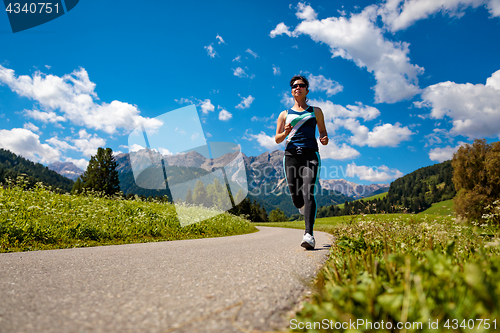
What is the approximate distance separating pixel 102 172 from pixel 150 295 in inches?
2360

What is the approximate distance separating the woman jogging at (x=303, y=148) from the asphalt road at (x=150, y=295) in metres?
1.47

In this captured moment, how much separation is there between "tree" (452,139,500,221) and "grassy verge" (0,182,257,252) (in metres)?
31.6

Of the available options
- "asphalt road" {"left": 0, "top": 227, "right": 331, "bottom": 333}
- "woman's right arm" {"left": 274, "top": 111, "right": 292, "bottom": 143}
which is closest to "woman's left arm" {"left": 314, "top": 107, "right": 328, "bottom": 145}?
"woman's right arm" {"left": 274, "top": 111, "right": 292, "bottom": 143}

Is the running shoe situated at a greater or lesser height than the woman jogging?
lesser

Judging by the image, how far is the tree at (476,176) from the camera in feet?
92.3

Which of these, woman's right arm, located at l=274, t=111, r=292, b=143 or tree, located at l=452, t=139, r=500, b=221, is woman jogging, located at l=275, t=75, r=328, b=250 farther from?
tree, located at l=452, t=139, r=500, b=221

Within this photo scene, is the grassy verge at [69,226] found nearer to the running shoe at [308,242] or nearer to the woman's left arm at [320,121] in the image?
the running shoe at [308,242]

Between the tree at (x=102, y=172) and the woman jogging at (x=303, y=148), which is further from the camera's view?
the tree at (x=102, y=172)

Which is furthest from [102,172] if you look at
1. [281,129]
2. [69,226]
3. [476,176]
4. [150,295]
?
[476,176]

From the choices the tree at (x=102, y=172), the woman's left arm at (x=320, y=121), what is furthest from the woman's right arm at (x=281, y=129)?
the tree at (x=102, y=172)

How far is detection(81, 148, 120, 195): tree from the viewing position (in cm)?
5255

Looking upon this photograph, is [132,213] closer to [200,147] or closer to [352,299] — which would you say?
[200,147]

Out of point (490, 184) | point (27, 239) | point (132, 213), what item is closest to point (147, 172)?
point (132, 213)

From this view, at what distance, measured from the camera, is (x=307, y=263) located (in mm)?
3133
